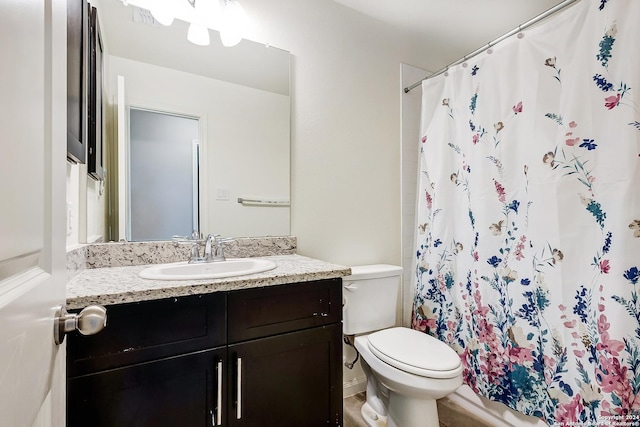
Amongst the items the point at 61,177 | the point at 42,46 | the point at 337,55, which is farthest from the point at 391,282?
the point at 42,46

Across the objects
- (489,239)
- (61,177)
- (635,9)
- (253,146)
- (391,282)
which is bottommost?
(391,282)

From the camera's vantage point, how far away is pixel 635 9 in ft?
3.36

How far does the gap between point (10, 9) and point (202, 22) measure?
4.49 ft

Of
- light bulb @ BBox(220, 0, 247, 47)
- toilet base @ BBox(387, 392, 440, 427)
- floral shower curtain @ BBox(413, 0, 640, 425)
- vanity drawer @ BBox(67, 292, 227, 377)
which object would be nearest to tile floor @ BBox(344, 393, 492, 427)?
floral shower curtain @ BBox(413, 0, 640, 425)

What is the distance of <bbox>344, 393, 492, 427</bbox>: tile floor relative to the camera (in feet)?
5.23

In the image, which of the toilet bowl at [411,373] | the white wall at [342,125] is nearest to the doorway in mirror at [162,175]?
the white wall at [342,125]

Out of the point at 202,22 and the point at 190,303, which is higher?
the point at 202,22

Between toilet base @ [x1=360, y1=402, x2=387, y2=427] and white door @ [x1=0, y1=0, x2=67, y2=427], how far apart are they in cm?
143

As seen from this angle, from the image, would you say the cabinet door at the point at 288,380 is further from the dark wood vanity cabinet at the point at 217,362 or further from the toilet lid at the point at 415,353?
the toilet lid at the point at 415,353

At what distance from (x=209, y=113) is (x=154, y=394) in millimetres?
1180

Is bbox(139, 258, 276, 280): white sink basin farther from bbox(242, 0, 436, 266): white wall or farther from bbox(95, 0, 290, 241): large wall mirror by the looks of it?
bbox(242, 0, 436, 266): white wall

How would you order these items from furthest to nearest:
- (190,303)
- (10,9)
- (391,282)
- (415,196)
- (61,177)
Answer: (415,196) < (391,282) < (190,303) < (61,177) < (10,9)

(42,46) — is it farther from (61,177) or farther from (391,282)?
(391,282)

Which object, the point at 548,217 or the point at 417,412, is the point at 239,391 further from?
the point at 548,217
